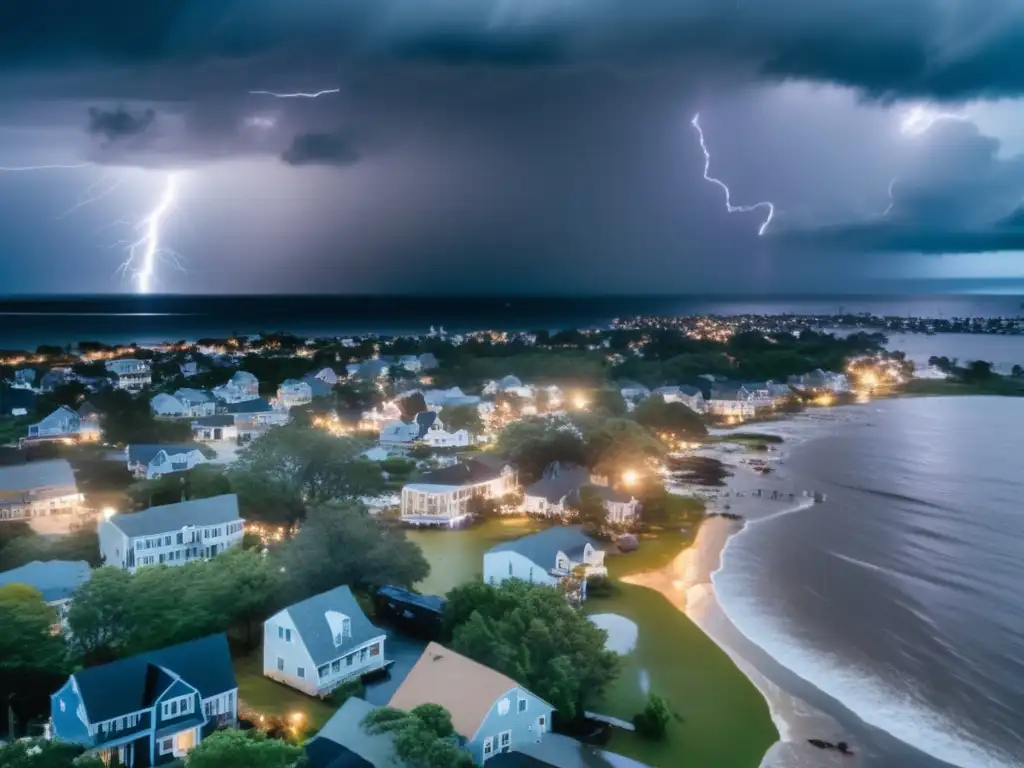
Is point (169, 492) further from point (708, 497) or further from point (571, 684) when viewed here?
point (708, 497)

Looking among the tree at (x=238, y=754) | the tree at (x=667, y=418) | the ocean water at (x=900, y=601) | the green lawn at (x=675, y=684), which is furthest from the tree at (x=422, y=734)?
the tree at (x=667, y=418)

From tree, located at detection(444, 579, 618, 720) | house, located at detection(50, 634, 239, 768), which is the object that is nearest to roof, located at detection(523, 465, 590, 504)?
tree, located at detection(444, 579, 618, 720)

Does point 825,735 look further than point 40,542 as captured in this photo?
No

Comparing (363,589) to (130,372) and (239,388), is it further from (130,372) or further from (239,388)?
(130,372)

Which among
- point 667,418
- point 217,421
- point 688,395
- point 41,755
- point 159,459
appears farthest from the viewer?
point 688,395

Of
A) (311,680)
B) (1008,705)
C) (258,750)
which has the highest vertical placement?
(258,750)

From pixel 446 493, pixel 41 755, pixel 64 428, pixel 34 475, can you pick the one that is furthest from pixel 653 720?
pixel 64 428

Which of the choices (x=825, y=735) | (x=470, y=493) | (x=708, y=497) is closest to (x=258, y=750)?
(x=825, y=735)
